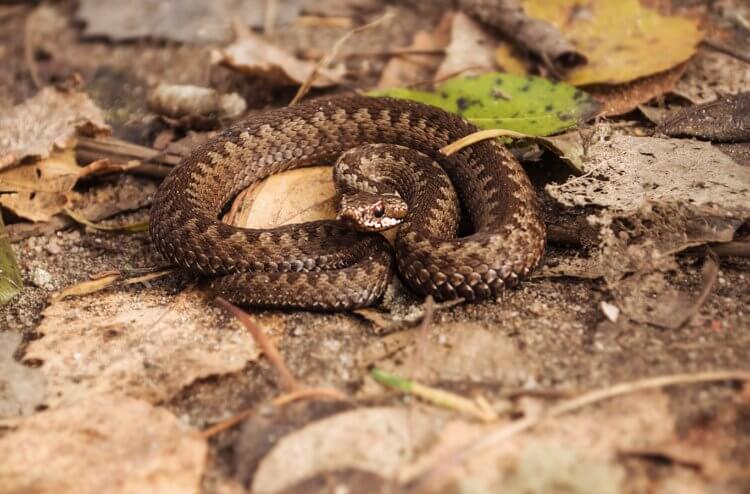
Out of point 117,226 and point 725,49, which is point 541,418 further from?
point 725,49

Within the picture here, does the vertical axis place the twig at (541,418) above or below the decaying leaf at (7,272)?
above

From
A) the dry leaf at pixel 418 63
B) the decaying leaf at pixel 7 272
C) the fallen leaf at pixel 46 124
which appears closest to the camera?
the decaying leaf at pixel 7 272

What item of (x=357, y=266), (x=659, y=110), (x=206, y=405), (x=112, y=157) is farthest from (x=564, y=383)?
(x=112, y=157)

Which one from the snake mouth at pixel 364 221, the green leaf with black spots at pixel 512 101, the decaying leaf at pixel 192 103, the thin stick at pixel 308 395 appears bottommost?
the thin stick at pixel 308 395

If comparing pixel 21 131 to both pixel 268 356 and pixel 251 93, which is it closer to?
pixel 251 93

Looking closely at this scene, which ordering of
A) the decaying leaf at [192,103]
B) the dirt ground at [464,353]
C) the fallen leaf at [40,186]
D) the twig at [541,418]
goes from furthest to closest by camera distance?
the decaying leaf at [192,103] < the fallen leaf at [40,186] < the dirt ground at [464,353] < the twig at [541,418]

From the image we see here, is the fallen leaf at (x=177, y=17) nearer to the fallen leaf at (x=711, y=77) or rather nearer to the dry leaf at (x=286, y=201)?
the dry leaf at (x=286, y=201)

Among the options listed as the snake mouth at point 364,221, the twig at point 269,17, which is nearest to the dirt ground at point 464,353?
the snake mouth at point 364,221
